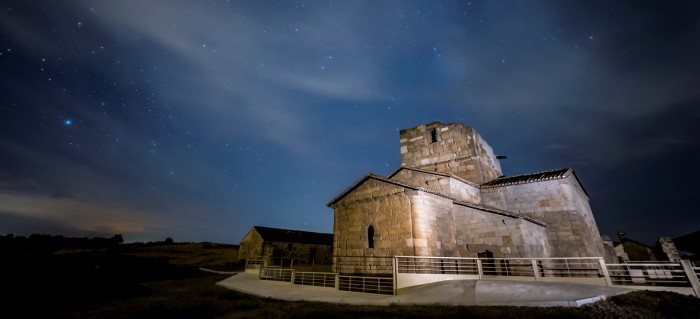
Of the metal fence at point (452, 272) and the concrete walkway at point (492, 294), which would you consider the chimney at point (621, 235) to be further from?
the concrete walkway at point (492, 294)

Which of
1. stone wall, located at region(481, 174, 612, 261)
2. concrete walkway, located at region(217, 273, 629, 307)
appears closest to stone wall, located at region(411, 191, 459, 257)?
concrete walkway, located at region(217, 273, 629, 307)

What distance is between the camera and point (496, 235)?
14047mm

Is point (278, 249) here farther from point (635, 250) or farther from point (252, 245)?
point (635, 250)

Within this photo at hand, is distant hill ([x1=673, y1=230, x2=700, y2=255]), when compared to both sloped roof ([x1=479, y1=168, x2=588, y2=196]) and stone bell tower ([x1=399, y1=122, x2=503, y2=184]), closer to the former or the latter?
sloped roof ([x1=479, y1=168, x2=588, y2=196])

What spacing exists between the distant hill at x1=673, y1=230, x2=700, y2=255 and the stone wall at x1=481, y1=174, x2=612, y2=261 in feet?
11.5

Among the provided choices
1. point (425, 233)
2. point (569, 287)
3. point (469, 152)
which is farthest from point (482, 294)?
point (469, 152)

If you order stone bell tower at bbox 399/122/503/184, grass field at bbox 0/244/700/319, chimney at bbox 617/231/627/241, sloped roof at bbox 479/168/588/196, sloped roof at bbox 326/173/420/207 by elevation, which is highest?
stone bell tower at bbox 399/122/503/184

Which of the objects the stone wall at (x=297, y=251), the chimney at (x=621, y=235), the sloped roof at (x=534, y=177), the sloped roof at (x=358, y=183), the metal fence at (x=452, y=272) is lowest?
the metal fence at (x=452, y=272)

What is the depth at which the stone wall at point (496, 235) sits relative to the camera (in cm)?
1338

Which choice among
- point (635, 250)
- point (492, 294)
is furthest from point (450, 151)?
point (635, 250)

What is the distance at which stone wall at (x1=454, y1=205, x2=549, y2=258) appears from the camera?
13383 mm

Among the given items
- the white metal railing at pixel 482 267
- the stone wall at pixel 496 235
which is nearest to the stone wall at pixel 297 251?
the white metal railing at pixel 482 267

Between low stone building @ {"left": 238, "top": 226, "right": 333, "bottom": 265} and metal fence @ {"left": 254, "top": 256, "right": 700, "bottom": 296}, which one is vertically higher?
low stone building @ {"left": 238, "top": 226, "right": 333, "bottom": 265}

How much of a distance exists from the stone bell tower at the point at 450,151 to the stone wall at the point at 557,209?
2.46 meters
